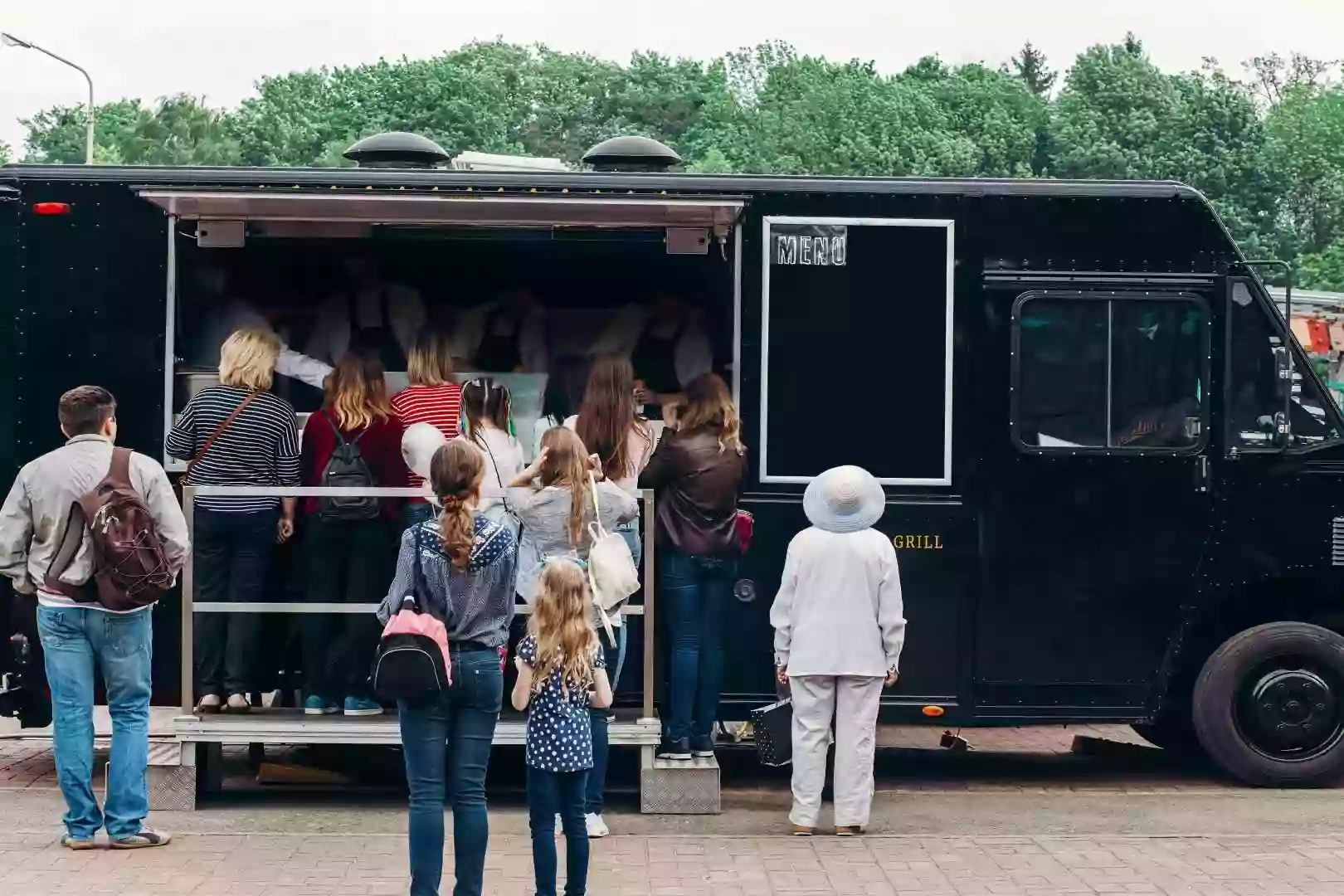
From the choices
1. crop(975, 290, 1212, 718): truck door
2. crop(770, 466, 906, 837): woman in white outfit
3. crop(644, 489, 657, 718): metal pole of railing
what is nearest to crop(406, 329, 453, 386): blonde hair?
crop(644, 489, 657, 718): metal pole of railing

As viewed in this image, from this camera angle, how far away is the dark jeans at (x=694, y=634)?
837 centimetres

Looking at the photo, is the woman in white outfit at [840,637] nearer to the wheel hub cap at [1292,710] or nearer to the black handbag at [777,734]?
the black handbag at [777,734]

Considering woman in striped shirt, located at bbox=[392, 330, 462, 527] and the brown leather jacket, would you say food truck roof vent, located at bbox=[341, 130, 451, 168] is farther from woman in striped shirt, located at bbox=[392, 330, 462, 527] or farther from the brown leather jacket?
the brown leather jacket

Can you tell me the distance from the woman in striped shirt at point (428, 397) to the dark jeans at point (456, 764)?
8.13ft

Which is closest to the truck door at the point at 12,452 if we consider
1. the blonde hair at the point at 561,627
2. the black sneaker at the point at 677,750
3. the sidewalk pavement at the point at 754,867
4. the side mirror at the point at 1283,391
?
the sidewalk pavement at the point at 754,867

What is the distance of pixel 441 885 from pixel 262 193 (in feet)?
10.2

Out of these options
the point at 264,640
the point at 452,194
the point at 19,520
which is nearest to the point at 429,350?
the point at 452,194

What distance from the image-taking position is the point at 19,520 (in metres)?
7.28

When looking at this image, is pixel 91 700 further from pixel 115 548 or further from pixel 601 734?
pixel 601 734

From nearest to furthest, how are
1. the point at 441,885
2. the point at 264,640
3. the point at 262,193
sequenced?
1. the point at 441,885
2. the point at 262,193
3. the point at 264,640

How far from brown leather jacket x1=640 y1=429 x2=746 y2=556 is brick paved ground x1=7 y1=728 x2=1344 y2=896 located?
48.9 inches

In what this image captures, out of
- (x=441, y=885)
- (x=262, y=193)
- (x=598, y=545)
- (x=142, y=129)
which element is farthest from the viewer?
(x=142, y=129)

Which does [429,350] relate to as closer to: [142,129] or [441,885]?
[441,885]

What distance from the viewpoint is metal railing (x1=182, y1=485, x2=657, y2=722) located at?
8.09 m
